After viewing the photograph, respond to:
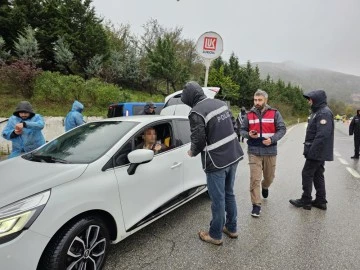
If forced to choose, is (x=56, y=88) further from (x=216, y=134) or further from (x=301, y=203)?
(x=301, y=203)

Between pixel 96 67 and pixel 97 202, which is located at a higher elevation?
pixel 96 67

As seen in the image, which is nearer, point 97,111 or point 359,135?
point 359,135

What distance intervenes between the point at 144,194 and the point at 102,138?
85 centimetres

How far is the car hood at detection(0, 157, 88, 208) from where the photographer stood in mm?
2332

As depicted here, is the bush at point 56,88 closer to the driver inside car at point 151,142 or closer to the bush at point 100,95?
the bush at point 100,95

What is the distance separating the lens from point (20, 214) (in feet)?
7.02

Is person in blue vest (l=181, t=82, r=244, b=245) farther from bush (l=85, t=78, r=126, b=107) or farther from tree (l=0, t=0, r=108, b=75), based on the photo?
tree (l=0, t=0, r=108, b=75)

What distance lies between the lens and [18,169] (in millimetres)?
2928

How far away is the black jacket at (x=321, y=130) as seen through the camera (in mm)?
4301

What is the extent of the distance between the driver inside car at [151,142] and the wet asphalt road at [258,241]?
3.52ft

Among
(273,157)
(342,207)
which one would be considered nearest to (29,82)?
(273,157)

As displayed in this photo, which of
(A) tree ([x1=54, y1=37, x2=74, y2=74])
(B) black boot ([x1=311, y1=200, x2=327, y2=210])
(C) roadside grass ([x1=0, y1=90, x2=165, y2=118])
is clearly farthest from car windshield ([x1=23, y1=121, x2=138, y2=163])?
(A) tree ([x1=54, y1=37, x2=74, y2=74])

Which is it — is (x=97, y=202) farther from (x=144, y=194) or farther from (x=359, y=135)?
(x=359, y=135)

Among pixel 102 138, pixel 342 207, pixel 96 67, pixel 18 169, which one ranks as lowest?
pixel 342 207
